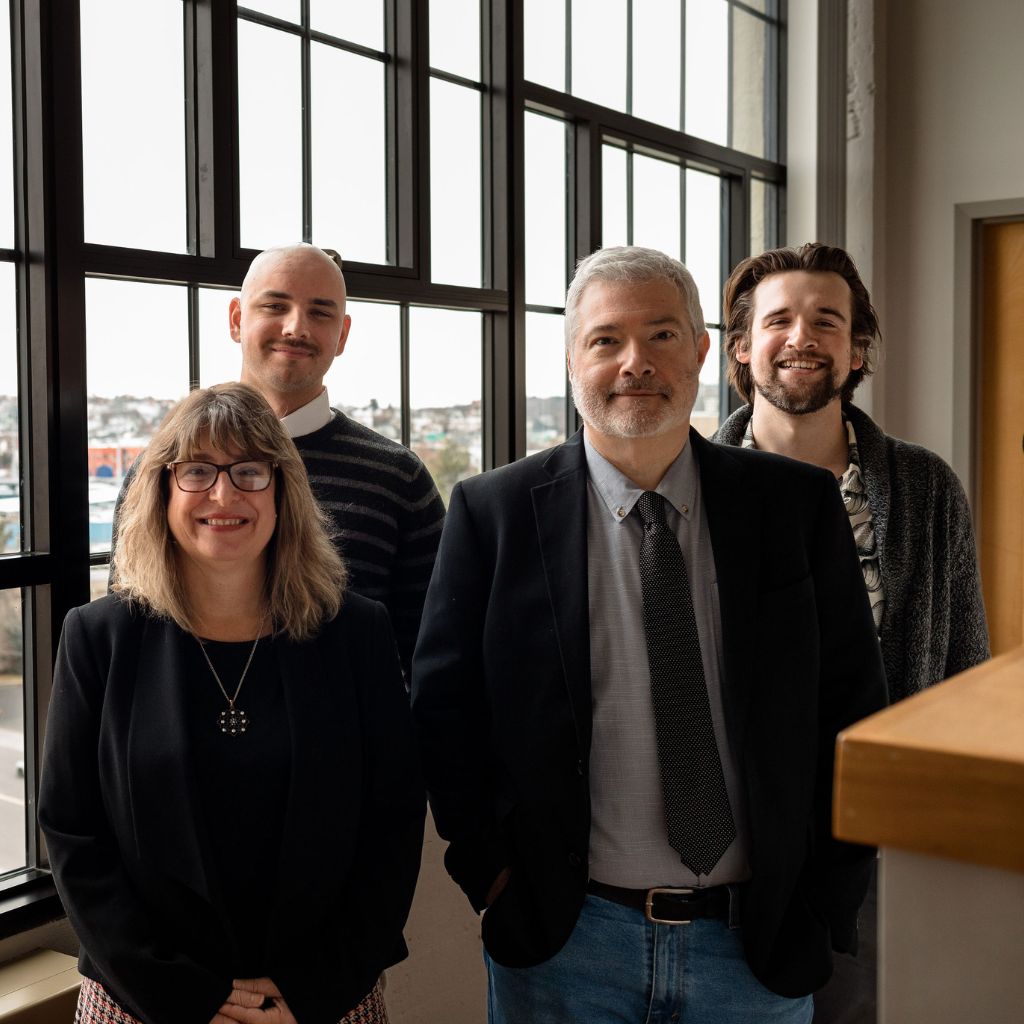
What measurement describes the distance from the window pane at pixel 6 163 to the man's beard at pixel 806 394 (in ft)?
4.96

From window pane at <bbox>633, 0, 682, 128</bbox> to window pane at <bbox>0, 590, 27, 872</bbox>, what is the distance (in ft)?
9.12

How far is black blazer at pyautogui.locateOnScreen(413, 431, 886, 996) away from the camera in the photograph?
146 cm

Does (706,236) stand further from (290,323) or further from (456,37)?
(290,323)

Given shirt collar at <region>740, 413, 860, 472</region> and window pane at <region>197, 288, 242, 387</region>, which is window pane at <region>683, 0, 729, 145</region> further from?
shirt collar at <region>740, 413, 860, 472</region>

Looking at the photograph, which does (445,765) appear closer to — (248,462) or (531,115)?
(248,462)

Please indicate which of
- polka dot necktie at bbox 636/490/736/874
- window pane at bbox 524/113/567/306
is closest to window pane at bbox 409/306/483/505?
window pane at bbox 524/113/567/306

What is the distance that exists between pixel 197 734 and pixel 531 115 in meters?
2.72

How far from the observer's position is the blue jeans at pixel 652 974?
1460 millimetres

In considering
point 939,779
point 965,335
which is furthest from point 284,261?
point 965,335

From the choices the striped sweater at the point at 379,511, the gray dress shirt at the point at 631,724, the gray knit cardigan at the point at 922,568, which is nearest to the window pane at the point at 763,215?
the gray knit cardigan at the point at 922,568

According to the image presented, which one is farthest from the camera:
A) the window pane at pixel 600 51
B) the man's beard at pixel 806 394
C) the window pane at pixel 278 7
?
the window pane at pixel 600 51

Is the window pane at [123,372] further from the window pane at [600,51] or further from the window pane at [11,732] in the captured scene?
the window pane at [600,51]

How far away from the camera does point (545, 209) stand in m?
3.79

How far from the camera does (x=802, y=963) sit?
149 cm
